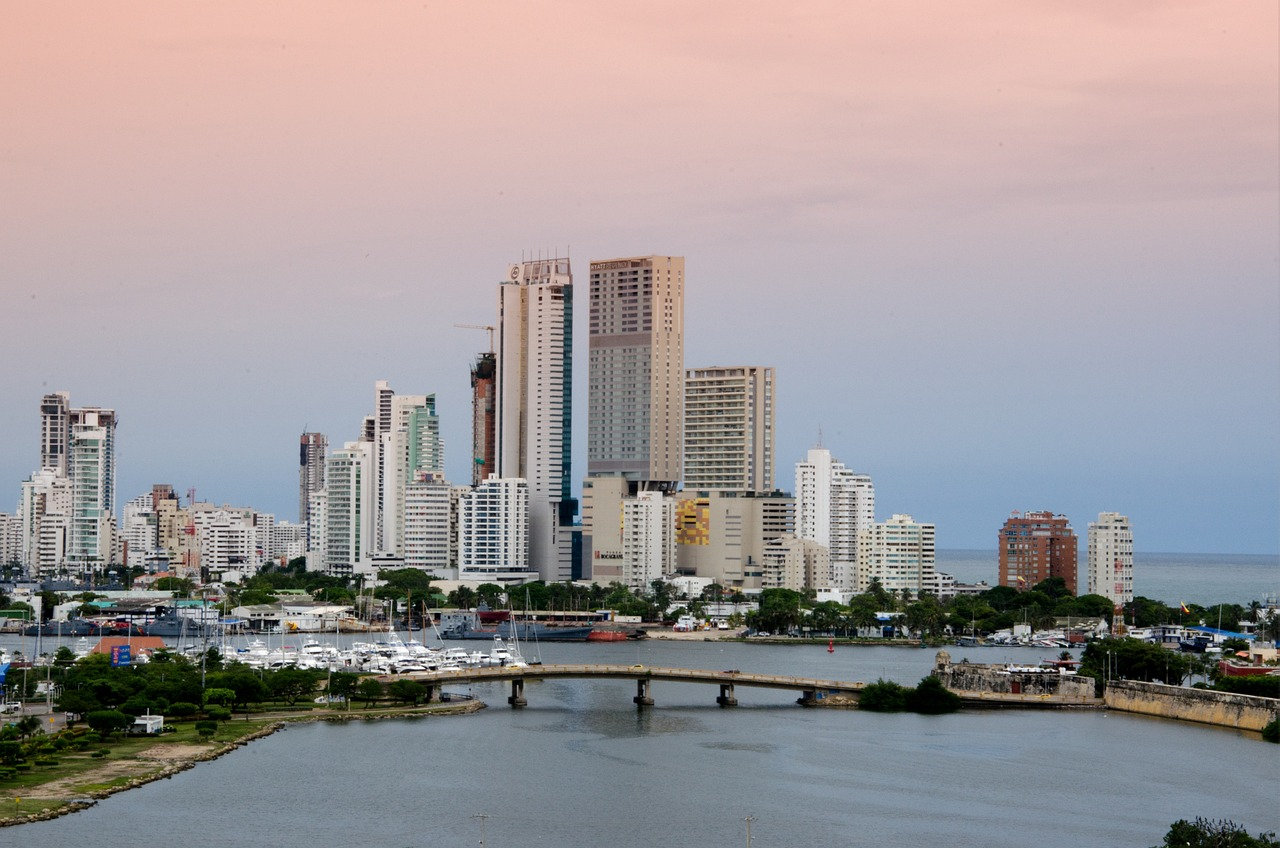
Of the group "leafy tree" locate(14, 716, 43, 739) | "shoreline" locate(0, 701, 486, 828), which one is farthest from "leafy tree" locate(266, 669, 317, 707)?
"leafy tree" locate(14, 716, 43, 739)

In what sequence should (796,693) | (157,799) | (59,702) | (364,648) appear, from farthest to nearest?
(364,648) → (796,693) → (59,702) → (157,799)

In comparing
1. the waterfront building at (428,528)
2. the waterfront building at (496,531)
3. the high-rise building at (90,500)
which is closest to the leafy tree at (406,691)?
the waterfront building at (496,531)

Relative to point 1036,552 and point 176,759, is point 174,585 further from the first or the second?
point 176,759

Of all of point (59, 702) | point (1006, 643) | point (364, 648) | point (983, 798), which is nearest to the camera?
point (983, 798)

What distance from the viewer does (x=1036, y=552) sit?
126938 mm

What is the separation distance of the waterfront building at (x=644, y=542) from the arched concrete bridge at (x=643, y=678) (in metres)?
62.7

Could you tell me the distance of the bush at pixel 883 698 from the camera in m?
58.7

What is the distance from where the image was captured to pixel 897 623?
105438 millimetres

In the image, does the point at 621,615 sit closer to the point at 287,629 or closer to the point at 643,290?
the point at 287,629

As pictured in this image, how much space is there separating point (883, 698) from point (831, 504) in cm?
8426

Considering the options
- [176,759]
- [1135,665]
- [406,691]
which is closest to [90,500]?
[406,691]

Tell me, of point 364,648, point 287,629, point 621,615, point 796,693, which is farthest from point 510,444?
point 796,693

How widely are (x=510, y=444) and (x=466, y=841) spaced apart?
309ft

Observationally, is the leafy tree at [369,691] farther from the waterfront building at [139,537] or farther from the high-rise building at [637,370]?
the waterfront building at [139,537]
